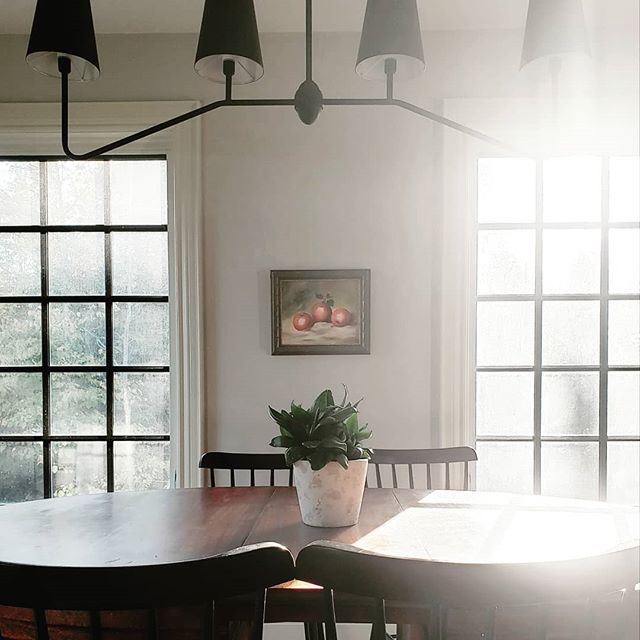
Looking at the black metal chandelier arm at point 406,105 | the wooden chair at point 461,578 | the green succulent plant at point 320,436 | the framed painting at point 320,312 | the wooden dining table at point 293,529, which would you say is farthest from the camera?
the framed painting at point 320,312

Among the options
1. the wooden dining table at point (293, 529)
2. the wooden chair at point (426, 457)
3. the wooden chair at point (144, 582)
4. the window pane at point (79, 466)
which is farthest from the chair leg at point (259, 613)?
the window pane at point (79, 466)

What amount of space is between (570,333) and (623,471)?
60 centimetres

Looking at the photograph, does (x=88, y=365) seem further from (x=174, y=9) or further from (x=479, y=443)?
(x=479, y=443)

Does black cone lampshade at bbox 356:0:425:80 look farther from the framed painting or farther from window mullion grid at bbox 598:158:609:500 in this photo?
window mullion grid at bbox 598:158:609:500

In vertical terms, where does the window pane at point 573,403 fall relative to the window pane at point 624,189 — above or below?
below

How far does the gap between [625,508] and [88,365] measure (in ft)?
6.66

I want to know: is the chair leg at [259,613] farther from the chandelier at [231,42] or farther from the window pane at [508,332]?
the window pane at [508,332]

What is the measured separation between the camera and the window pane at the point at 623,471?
270 cm

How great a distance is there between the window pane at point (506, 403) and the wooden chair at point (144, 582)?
193cm

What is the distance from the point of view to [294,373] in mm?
2629

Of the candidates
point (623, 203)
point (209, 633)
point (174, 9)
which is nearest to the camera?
point (209, 633)

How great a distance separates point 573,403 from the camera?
2701 millimetres

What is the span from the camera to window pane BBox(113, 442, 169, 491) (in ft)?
8.93

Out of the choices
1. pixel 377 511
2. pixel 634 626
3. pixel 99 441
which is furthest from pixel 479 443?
pixel 634 626
